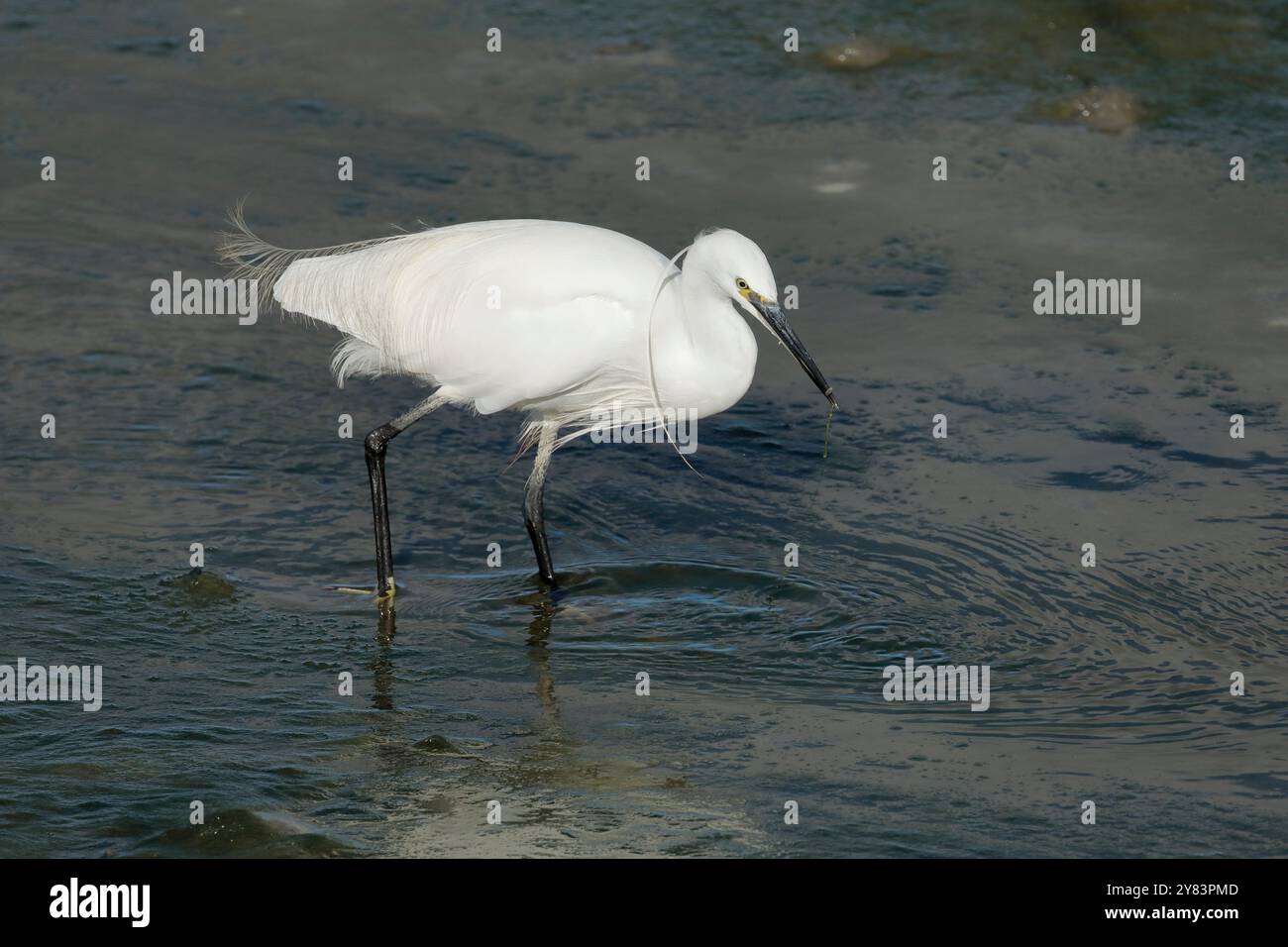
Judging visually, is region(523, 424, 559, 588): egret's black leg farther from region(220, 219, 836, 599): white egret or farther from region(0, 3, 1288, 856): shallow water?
region(0, 3, 1288, 856): shallow water

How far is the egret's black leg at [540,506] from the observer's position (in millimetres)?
6523

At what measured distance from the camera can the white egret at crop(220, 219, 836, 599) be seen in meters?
6.03

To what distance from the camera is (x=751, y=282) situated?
5.69 meters

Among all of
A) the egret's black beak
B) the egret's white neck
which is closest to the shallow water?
the egret's white neck

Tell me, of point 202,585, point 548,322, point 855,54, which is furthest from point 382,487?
point 855,54

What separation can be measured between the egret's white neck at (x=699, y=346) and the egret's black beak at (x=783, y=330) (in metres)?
0.26

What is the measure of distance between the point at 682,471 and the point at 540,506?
3.19ft

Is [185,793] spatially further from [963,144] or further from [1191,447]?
[963,144]

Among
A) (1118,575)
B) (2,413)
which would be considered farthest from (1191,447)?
(2,413)

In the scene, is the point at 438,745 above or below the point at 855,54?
below

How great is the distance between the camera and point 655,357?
6168 millimetres

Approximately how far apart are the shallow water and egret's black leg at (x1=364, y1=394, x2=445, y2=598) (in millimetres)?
169

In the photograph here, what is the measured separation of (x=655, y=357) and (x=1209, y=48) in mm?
6385

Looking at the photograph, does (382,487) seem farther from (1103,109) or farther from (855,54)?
(1103,109)
